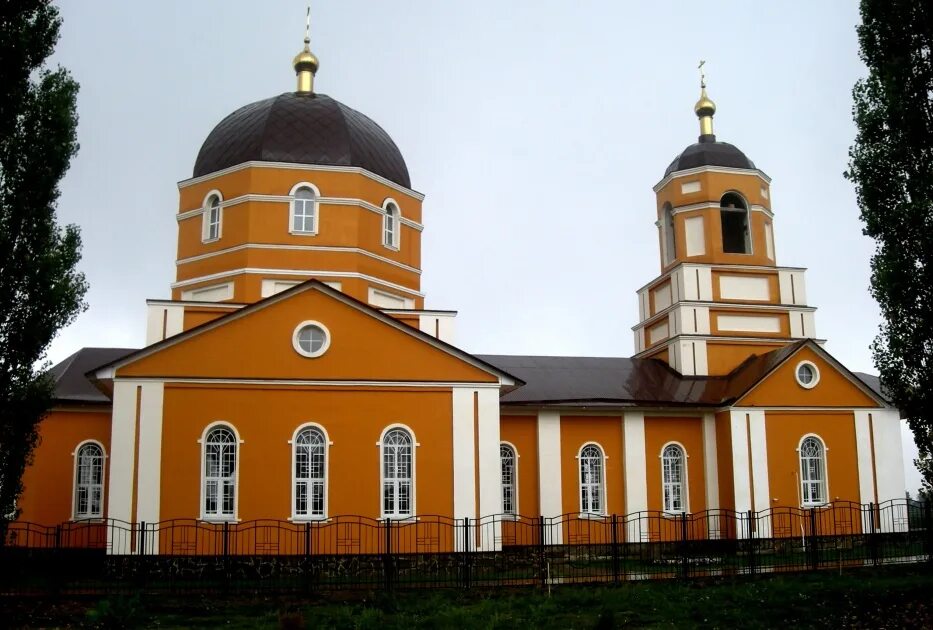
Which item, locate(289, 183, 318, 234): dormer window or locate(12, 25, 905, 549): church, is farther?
locate(289, 183, 318, 234): dormer window

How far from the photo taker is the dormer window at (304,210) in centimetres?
2200

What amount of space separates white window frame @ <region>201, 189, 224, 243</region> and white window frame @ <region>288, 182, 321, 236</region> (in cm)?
167

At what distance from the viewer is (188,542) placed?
1773cm

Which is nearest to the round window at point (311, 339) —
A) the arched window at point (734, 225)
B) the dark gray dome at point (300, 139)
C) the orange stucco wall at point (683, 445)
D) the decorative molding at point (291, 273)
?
the decorative molding at point (291, 273)

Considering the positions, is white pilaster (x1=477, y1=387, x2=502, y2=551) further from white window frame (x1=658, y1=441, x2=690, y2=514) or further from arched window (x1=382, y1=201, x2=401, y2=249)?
white window frame (x1=658, y1=441, x2=690, y2=514)

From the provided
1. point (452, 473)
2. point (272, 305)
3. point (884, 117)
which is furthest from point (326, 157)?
point (884, 117)

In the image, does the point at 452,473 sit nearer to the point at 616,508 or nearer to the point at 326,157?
the point at 616,508

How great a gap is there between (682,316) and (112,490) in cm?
1420

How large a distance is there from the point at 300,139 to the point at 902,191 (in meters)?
13.2

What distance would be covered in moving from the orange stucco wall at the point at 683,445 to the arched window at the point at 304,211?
9.13 m

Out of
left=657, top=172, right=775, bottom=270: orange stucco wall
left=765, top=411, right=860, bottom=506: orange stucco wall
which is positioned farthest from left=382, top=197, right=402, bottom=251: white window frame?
left=765, top=411, right=860, bottom=506: orange stucco wall

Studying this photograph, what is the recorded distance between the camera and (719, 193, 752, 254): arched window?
84.7 feet

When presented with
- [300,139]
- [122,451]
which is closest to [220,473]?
[122,451]

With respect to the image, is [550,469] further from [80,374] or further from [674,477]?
[80,374]
